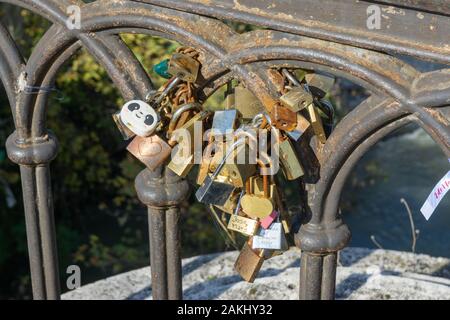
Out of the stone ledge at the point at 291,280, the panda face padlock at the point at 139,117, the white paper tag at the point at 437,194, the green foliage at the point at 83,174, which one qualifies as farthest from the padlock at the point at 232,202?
the green foliage at the point at 83,174

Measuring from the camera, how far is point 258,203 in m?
1.36

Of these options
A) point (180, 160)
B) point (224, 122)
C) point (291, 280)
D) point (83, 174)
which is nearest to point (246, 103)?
point (224, 122)

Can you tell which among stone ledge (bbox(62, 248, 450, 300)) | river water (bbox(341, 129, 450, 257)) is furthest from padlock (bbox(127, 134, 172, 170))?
river water (bbox(341, 129, 450, 257))

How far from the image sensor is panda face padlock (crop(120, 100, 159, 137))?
135 cm

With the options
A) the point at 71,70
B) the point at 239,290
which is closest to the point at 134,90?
the point at 239,290

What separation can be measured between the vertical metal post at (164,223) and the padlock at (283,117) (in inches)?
14.1

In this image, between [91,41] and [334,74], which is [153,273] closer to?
[91,41]

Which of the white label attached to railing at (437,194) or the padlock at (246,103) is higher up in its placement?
the padlock at (246,103)

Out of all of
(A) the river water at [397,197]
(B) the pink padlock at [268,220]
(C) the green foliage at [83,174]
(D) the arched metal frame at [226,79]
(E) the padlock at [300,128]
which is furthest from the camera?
(A) the river water at [397,197]

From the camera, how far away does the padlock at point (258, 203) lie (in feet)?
4.46

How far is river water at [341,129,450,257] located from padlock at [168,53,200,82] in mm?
4963

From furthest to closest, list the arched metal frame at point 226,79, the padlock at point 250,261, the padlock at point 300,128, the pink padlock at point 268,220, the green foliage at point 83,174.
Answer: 1. the green foliage at point 83,174
2. the padlock at point 250,261
3. the pink padlock at point 268,220
4. the padlock at point 300,128
5. the arched metal frame at point 226,79

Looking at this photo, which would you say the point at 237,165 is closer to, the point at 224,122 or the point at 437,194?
the point at 224,122

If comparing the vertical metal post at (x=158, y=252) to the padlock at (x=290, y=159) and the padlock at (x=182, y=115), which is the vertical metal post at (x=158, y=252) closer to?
the padlock at (x=182, y=115)
